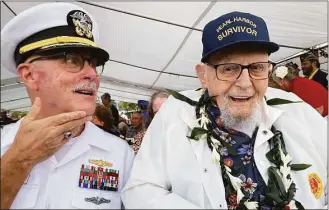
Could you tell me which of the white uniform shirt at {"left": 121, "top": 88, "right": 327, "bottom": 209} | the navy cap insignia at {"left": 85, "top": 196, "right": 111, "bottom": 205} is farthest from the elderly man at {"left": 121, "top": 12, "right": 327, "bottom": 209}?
the navy cap insignia at {"left": 85, "top": 196, "right": 111, "bottom": 205}

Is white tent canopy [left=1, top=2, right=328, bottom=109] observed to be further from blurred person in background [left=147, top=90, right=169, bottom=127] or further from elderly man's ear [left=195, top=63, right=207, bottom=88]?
elderly man's ear [left=195, top=63, right=207, bottom=88]

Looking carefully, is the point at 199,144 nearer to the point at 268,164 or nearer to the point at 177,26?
the point at 268,164

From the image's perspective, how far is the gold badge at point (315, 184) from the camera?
1208 mm

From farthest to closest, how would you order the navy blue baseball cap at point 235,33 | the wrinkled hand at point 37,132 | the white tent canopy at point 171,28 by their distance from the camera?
the white tent canopy at point 171,28 → the navy blue baseball cap at point 235,33 → the wrinkled hand at point 37,132

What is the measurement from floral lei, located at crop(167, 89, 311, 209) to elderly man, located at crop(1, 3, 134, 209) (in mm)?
354

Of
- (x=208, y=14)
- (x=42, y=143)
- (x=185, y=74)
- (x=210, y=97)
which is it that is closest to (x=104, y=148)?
(x=42, y=143)

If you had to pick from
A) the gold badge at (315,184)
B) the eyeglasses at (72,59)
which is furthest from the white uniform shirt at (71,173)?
the gold badge at (315,184)

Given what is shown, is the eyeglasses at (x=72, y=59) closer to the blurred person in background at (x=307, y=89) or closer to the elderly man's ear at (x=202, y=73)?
the elderly man's ear at (x=202, y=73)

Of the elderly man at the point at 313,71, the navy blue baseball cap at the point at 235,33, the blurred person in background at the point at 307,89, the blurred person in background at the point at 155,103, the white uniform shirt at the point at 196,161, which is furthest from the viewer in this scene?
the elderly man at the point at 313,71

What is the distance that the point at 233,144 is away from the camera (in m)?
1.34

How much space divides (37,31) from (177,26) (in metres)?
3.56

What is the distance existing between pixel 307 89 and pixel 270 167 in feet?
4.60

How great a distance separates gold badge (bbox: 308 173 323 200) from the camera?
47.6 inches

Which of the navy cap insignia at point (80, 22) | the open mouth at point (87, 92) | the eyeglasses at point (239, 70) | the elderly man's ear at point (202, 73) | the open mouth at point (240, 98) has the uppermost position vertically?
the navy cap insignia at point (80, 22)
